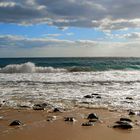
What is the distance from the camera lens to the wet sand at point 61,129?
25.0ft

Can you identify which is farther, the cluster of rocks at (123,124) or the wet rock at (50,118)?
the wet rock at (50,118)

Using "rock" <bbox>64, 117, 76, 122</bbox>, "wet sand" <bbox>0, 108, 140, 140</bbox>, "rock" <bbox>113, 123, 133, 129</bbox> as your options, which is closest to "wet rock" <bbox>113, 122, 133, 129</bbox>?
"rock" <bbox>113, 123, 133, 129</bbox>

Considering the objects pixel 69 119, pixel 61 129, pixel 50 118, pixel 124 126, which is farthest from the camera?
pixel 50 118

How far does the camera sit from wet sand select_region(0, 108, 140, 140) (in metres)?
7.62

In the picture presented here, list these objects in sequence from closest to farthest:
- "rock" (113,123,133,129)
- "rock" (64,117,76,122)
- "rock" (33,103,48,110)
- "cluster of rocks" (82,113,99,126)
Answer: "rock" (113,123,133,129), "cluster of rocks" (82,113,99,126), "rock" (64,117,76,122), "rock" (33,103,48,110)

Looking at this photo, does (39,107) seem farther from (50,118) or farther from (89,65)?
(89,65)

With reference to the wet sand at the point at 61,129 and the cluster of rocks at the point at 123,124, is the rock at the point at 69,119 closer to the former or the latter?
the wet sand at the point at 61,129

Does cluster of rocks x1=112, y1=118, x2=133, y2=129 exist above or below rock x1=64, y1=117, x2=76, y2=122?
above

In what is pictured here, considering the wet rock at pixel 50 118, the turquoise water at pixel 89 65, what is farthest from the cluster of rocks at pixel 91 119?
the turquoise water at pixel 89 65

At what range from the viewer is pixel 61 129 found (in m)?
8.31

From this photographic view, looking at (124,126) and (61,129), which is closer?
(61,129)

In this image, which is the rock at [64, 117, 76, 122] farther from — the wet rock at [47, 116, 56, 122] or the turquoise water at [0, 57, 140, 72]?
the turquoise water at [0, 57, 140, 72]

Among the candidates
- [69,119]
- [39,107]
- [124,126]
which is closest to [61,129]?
[69,119]

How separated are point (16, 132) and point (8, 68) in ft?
117
